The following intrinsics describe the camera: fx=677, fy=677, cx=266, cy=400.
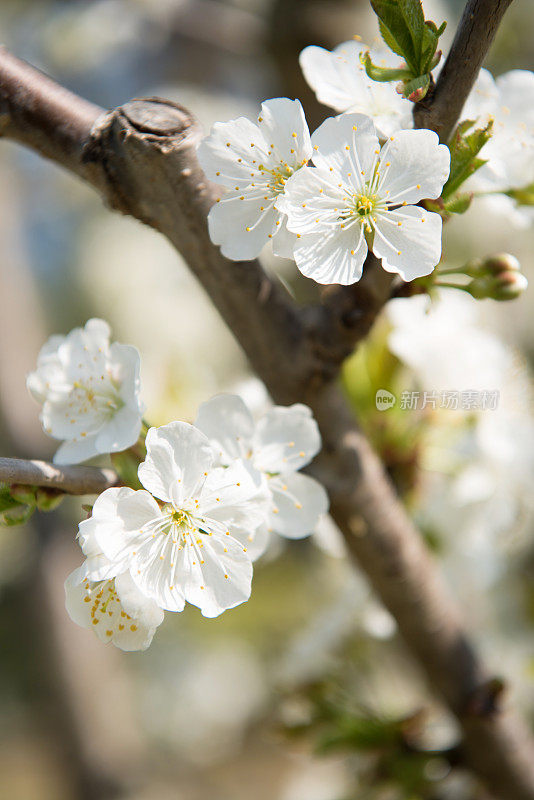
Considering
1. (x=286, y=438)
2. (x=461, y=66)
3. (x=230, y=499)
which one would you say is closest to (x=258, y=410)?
(x=286, y=438)

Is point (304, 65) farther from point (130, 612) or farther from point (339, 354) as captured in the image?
point (130, 612)

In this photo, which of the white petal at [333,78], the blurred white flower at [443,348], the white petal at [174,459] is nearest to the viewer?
the white petal at [174,459]

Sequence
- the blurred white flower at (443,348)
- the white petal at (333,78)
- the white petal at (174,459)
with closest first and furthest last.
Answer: the white petal at (174,459)
the white petal at (333,78)
the blurred white flower at (443,348)

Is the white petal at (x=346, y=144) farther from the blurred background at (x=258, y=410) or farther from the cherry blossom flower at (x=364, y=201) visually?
the blurred background at (x=258, y=410)

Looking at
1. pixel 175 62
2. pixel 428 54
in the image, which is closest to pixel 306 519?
pixel 428 54

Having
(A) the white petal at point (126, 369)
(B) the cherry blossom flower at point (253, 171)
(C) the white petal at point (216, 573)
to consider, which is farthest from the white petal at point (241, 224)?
(C) the white petal at point (216, 573)

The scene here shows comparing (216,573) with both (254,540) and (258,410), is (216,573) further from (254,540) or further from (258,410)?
(258,410)

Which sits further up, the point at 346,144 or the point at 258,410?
the point at 346,144

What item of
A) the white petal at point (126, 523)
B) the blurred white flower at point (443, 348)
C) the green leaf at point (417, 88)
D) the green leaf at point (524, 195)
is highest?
the green leaf at point (417, 88)

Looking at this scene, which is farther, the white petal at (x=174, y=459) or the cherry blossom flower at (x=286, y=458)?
the cherry blossom flower at (x=286, y=458)
